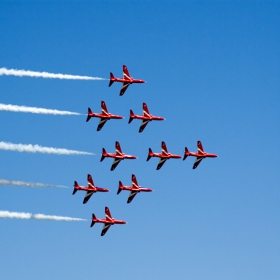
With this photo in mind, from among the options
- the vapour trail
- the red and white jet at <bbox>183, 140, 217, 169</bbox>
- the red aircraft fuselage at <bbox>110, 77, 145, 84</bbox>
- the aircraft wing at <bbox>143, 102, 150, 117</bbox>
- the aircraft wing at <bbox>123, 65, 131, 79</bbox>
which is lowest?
the vapour trail

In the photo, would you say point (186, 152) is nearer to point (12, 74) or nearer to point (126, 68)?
point (126, 68)

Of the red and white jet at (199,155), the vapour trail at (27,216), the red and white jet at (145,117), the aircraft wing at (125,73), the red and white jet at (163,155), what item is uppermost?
the aircraft wing at (125,73)

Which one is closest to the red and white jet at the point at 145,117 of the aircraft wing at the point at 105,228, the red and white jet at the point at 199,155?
the red and white jet at the point at 199,155

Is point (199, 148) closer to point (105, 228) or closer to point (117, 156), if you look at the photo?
point (117, 156)

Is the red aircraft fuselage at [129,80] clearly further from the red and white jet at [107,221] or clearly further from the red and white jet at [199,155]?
the red and white jet at [107,221]

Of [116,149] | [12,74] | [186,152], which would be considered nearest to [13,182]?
[12,74]

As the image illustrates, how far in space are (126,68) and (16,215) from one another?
95.0ft

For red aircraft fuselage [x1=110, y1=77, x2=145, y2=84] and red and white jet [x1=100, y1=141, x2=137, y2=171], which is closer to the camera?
red aircraft fuselage [x1=110, y1=77, x2=145, y2=84]

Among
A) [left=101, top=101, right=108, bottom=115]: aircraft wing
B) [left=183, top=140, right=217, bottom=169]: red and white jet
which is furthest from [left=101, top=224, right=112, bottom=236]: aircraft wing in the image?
[left=101, top=101, right=108, bottom=115]: aircraft wing

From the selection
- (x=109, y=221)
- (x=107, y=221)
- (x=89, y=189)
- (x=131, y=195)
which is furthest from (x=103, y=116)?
(x=109, y=221)

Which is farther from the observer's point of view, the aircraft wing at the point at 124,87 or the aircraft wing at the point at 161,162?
the aircraft wing at the point at 161,162

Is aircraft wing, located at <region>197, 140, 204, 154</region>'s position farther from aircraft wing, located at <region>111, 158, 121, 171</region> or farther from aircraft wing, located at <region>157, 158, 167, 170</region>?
aircraft wing, located at <region>111, 158, 121, 171</region>

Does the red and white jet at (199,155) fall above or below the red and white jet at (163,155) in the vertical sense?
above

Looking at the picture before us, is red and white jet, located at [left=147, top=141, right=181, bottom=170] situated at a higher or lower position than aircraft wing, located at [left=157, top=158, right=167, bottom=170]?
higher
